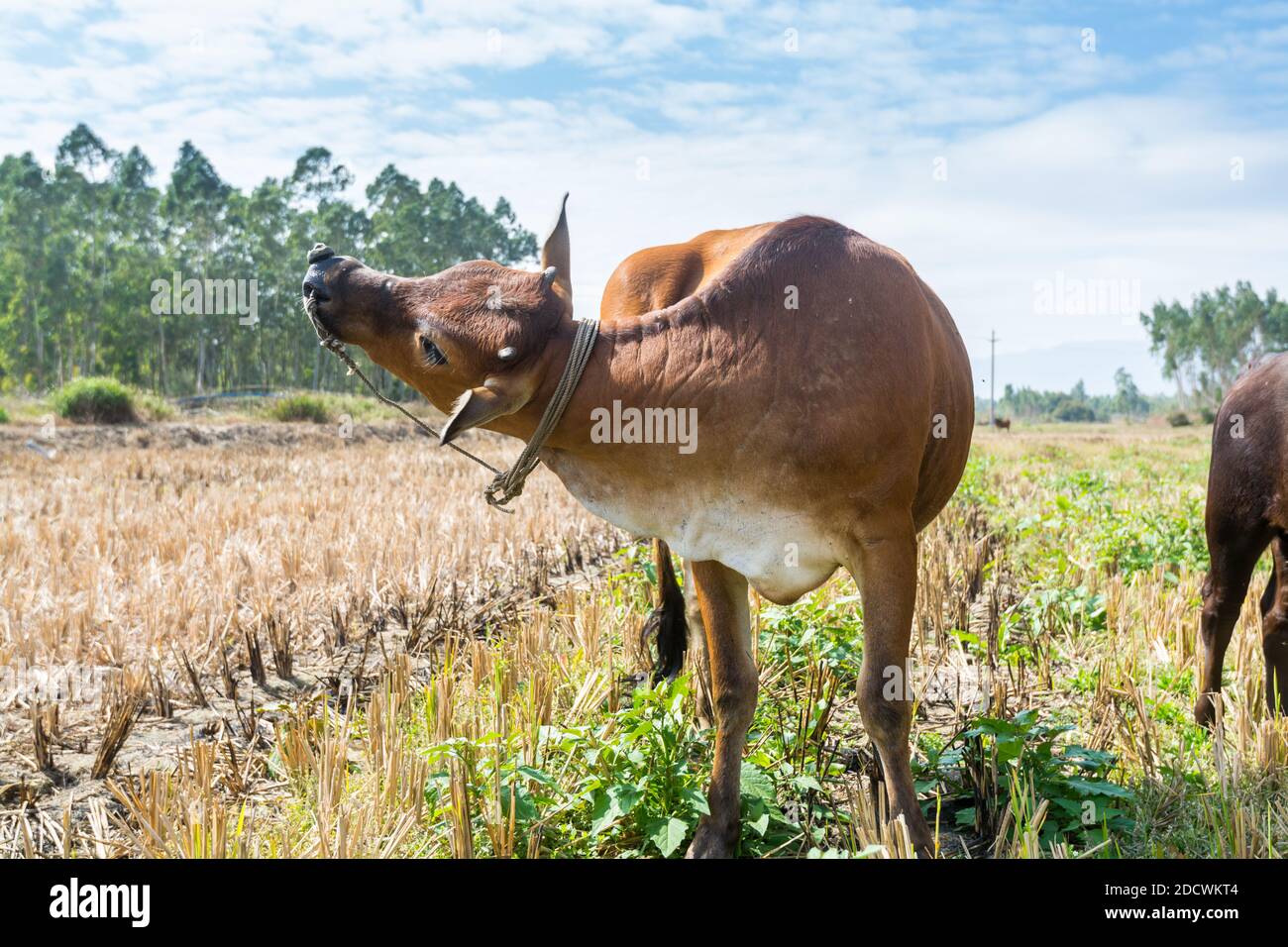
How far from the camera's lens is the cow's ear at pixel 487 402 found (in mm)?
2348

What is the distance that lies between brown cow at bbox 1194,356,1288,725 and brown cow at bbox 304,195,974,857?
6.09 ft

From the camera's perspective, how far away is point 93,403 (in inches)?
893

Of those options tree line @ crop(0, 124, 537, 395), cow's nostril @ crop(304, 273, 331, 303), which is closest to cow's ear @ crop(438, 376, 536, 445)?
cow's nostril @ crop(304, 273, 331, 303)

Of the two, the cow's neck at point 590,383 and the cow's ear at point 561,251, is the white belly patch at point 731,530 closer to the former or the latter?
the cow's neck at point 590,383

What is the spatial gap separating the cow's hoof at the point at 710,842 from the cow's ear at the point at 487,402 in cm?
136

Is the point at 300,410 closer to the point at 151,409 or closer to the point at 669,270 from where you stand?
the point at 151,409

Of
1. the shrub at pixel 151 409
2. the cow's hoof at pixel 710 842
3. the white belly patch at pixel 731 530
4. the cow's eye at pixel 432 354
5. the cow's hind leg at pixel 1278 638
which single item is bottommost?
the cow's hoof at pixel 710 842

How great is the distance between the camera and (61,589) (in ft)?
19.5

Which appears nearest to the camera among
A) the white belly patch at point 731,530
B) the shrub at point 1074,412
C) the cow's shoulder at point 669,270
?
the white belly patch at point 731,530

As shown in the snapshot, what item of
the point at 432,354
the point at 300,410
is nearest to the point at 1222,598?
the point at 432,354

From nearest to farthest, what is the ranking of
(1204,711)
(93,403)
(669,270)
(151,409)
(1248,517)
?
(669,270), (1248,517), (1204,711), (93,403), (151,409)

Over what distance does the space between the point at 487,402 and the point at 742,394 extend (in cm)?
63

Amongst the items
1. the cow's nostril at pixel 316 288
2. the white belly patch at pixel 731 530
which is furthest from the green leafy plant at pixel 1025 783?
the cow's nostril at pixel 316 288

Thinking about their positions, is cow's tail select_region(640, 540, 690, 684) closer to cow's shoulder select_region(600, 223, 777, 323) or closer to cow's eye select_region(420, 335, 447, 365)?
cow's shoulder select_region(600, 223, 777, 323)
